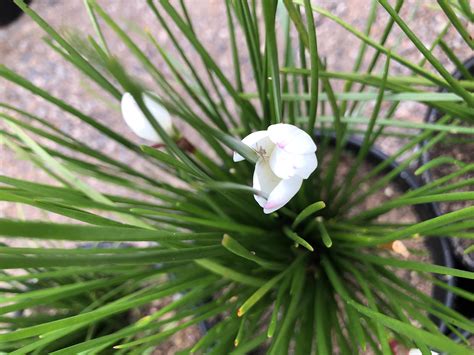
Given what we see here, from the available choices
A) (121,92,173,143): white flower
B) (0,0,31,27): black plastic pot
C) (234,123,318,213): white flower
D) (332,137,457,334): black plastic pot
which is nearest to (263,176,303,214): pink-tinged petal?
(234,123,318,213): white flower

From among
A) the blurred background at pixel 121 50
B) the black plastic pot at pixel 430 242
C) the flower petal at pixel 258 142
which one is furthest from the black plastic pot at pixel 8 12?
the flower petal at pixel 258 142

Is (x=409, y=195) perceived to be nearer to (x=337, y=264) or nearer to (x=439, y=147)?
(x=337, y=264)

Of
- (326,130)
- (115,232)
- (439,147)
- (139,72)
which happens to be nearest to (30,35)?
(139,72)

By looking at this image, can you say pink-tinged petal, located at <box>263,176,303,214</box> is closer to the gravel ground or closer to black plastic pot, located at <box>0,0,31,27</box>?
the gravel ground

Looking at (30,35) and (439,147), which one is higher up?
(30,35)

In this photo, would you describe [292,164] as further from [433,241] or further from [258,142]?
[433,241]

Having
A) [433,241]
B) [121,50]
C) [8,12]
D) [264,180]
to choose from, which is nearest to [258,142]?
[264,180]

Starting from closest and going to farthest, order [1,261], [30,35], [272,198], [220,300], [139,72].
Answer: [1,261], [272,198], [220,300], [139,72], [30,35]
